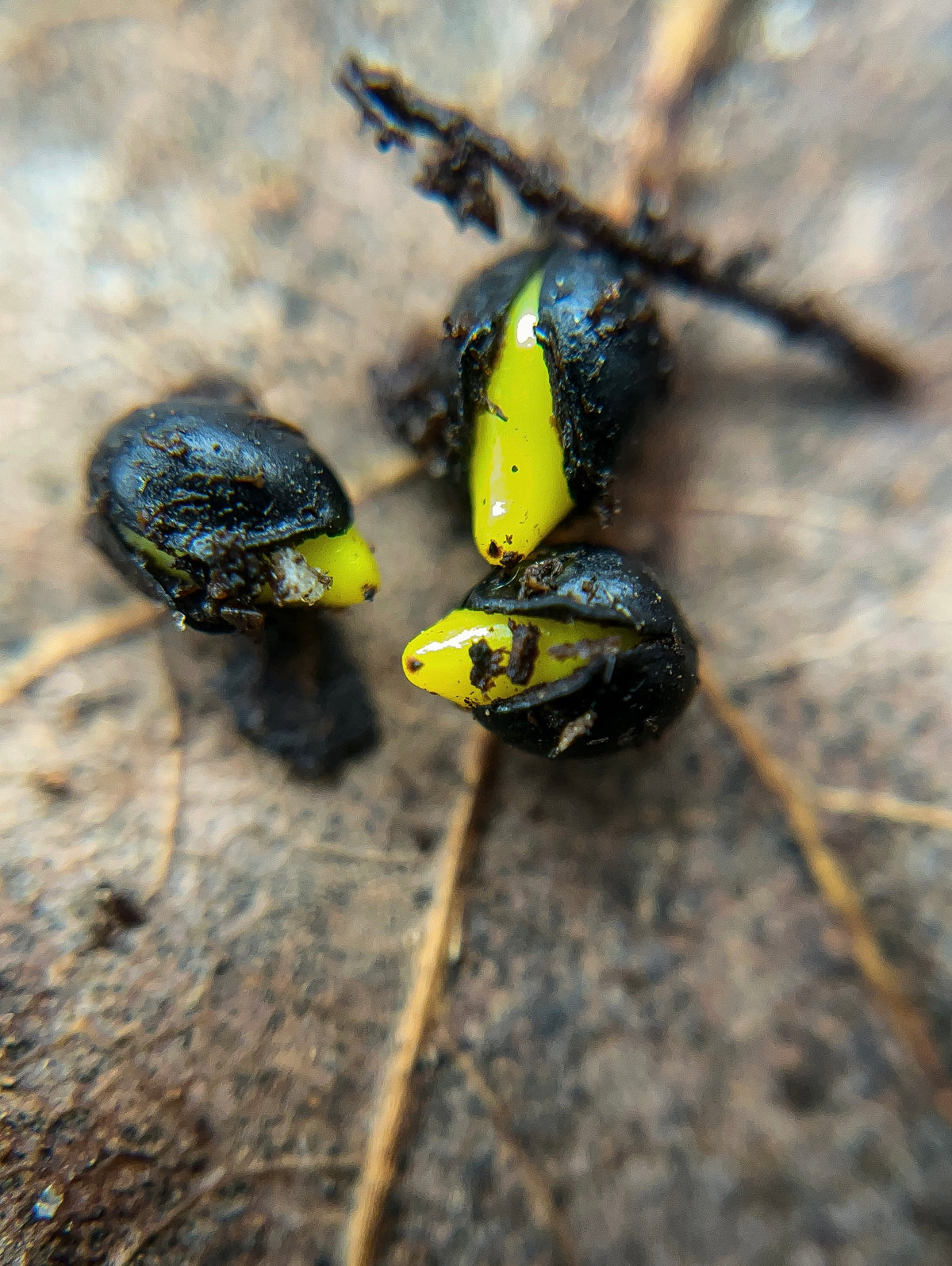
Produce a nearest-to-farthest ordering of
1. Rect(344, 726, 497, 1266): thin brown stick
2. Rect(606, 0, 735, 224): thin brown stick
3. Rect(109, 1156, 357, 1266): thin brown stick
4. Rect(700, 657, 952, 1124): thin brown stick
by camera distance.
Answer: Rect(109, 1156, 357, 1266): thin brown stick < Rect(344, 726, 497, 1266): thin brown stick < Rect(700, 657, 952, 1124): thin brown stick < Rect(606, 0, 735, 224): thin brown stick

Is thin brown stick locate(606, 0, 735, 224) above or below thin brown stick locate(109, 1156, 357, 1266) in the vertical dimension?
above

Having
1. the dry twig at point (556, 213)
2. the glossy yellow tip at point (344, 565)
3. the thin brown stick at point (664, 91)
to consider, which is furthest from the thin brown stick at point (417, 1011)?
the thin brown stick at point (664, 91)

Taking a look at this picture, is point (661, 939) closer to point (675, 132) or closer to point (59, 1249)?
point (59, 1249)

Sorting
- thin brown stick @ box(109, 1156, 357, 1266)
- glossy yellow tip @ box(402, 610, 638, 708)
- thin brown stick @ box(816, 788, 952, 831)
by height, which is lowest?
thin brown stick @ box(109, 1156, 357, 1266)

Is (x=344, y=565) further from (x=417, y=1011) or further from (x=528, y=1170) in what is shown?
(x=528, y=1170)

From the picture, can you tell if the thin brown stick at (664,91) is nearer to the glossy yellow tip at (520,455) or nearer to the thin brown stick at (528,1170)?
the glossy yellow tip at (520,455)

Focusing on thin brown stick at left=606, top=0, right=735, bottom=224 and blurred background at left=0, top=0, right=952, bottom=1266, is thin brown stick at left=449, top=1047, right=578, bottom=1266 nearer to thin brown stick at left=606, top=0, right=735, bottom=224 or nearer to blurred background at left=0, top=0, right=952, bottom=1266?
blurred background at left=0, top=0, right=952, bottom=1266

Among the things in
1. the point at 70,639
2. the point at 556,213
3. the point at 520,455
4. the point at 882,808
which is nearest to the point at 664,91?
the point at 556,213

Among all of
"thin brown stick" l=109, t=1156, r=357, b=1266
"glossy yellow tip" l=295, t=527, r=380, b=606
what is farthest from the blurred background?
"glossy yellow tip" l=295, t=527, r=380, b=606
